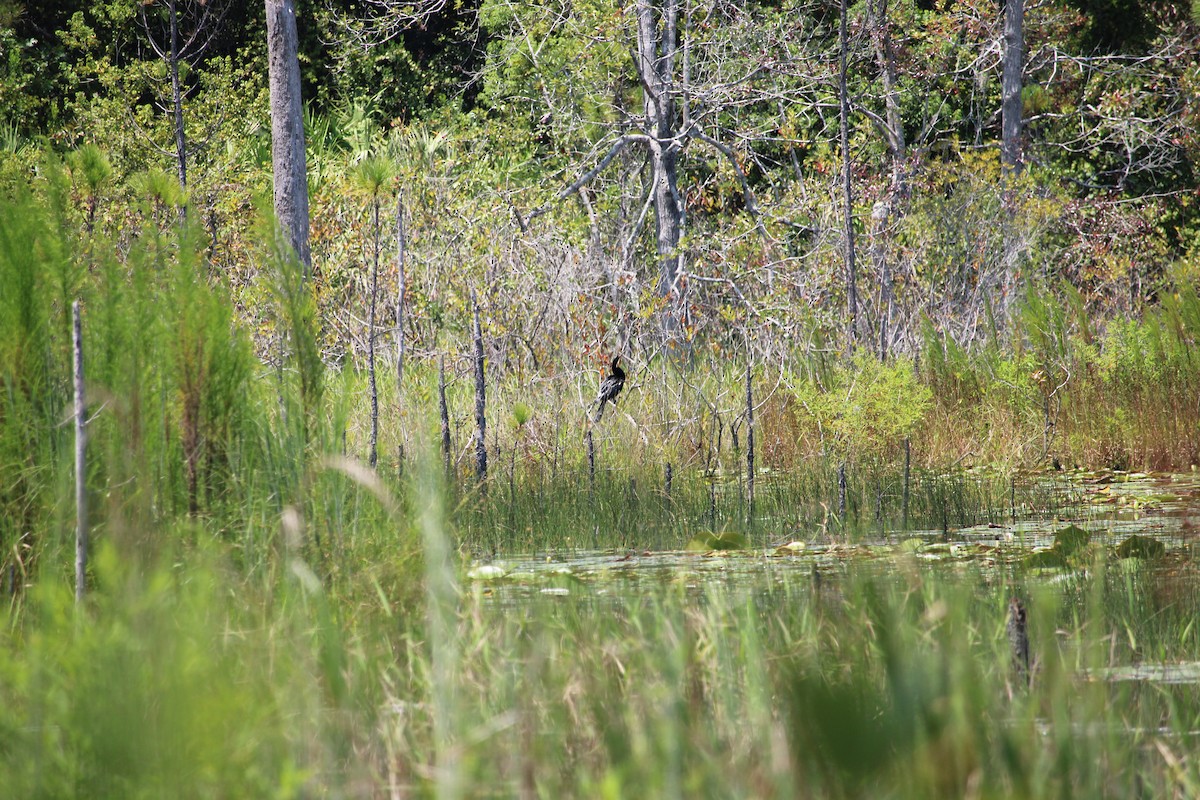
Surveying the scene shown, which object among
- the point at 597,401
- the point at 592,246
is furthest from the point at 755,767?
the point at 592,246

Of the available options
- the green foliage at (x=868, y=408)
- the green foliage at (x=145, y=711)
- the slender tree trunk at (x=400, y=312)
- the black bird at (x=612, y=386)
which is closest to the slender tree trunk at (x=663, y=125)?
the black bird at (x=612, y=386)

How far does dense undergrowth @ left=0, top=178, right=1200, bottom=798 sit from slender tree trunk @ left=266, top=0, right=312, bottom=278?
9.88 feet

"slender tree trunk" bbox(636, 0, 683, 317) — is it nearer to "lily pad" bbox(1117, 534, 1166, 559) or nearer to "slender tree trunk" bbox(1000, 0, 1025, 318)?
"slender tree trunk" bbox(1000, 0, 1025, 318)

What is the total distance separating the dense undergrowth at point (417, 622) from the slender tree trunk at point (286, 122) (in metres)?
3.01

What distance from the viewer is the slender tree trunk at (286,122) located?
8.80 metres

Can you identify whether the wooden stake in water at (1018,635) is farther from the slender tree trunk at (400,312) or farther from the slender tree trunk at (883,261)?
the slender tree trunk at (883,261)

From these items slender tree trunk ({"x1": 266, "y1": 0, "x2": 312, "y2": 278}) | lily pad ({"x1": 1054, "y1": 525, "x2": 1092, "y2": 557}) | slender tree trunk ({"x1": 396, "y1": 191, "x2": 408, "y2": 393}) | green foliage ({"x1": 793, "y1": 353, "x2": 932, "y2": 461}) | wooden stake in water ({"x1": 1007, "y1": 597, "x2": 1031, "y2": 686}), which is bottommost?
wooden stake in water ({"x1": 1007, "y1": 597, "x2": 1031, "y2": 686})

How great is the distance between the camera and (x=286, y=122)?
8891 millimetres

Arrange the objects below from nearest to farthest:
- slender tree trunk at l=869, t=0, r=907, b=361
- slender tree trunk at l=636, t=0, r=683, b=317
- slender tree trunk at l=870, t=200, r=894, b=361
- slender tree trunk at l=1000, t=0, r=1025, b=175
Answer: slender tree trunk at l=870, t=200, r=894, b=361 < slender tree trunk at l=869, t=0, r=907, b=361 < slender tree trunk at l=636, t=0, r=683, b=317 < slender tree trunk at l=1000, t=0, r=1025, b=175

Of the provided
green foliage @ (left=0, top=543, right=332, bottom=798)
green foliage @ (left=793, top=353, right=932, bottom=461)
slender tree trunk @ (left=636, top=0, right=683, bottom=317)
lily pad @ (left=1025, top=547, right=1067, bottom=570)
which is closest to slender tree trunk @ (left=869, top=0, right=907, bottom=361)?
green foliage @ (left=793, top=353, right=932, bottom=461)

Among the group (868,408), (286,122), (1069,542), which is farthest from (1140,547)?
(286,122)

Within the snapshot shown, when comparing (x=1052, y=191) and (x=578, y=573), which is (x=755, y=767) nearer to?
(x=578, y=573)

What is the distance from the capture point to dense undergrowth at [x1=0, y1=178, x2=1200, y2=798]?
1.77 m

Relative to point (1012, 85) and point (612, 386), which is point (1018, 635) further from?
point (1012, 85)
